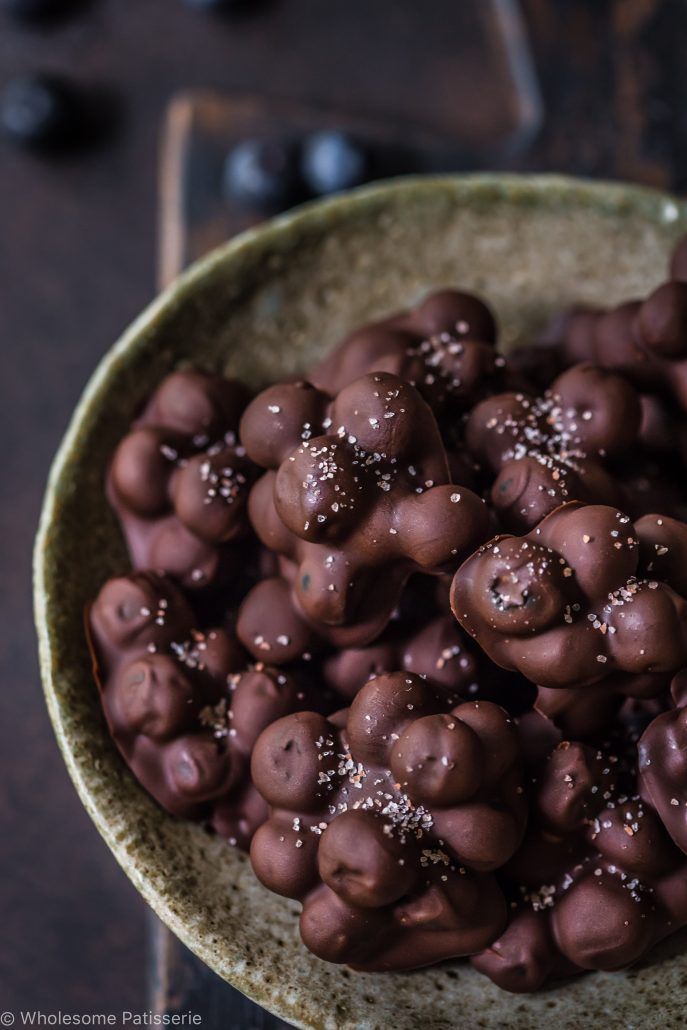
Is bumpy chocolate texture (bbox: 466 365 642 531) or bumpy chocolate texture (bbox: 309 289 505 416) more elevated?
bumpy chocolate texture (bbox: 309 289 505 416)

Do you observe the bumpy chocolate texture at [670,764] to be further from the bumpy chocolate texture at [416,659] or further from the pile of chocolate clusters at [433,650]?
the bumpy chocolate texture at [416,659]

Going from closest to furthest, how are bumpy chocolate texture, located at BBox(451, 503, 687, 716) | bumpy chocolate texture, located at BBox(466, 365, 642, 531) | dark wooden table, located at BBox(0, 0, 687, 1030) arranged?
bumpy chocolate texture, located at BBox(451, 503, 687, 716) → bumpy chocolate texture, located at BBox(466, 365, 642, 531) → dark wooden table, located at BBox(0, 0, 687, 1030)

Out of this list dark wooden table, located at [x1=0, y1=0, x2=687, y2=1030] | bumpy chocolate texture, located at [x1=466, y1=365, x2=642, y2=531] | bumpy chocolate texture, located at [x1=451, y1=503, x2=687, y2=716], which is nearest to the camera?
bumpy chocolate texture, located at [x1=451, y1=503, x2=687, y2=716]

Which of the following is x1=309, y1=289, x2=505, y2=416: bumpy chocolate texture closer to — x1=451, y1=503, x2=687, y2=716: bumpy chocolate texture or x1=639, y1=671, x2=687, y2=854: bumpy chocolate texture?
x1=451, y1=503, x2=687, y2=716: bumpy chocolate texture

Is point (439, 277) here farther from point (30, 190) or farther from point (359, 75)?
point (30, 190)

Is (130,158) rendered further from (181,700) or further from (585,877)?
(585,877)

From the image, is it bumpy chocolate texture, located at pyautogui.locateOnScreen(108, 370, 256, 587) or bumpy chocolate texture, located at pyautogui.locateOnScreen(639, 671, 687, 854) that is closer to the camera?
bumpy chocolate texture, located at pyautogui.locateOnScreen(639, 671, 687, 854)

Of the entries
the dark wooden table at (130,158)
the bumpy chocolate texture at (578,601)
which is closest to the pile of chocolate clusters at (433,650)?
the bumpy chocolate texture at (578,601)

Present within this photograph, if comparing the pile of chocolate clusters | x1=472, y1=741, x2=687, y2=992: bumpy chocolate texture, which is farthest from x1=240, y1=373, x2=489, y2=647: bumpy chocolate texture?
x1=472, y1=741, x2=687, y2=992: bumpy chocolate texture

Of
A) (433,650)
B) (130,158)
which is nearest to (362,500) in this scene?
(433,650)
